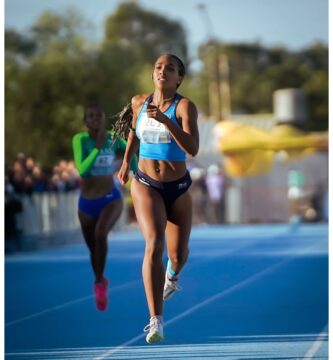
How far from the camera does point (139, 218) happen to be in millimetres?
9219

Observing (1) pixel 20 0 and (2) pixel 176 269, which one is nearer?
(2) pixel 176 269

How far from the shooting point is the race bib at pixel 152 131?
30.0 ft

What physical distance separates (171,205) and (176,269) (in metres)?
0.65

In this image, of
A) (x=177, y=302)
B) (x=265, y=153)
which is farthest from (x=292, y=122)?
(x=177, y=302)

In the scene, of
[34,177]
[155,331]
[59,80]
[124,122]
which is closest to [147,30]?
[59,80]

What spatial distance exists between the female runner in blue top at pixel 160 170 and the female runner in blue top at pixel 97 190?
2.93 meters

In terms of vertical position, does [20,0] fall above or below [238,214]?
above

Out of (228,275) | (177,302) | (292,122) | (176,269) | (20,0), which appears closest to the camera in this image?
(176,269)

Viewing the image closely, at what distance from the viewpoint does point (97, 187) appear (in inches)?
506

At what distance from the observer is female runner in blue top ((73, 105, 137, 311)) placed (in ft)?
41.2

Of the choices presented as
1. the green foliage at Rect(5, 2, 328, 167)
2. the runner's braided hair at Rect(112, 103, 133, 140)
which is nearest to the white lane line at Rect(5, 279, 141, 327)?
the runner's braided hair at Rect(112, 103, 133, 140)

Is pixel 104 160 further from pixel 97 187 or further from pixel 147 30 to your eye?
pixel 147 30

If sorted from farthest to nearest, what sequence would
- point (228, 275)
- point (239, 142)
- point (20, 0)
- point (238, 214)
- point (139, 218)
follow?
point (20, 0), point (239, 142), point (238, 214), point (228, 275), point (139, 218)
